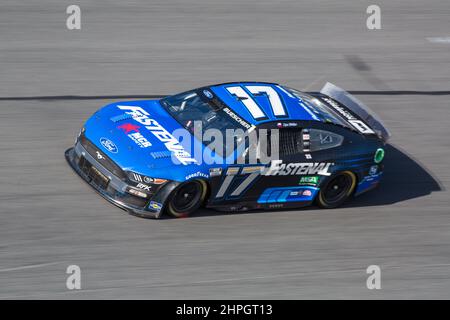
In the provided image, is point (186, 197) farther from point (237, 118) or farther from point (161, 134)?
point (237, 118)

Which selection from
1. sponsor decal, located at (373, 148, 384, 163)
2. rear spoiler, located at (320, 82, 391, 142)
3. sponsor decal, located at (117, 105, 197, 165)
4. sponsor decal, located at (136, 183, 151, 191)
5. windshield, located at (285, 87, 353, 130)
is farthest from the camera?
rear spoiler, located at (320, 82, 391, 142)

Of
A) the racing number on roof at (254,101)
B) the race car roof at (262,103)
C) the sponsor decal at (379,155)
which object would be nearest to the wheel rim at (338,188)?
the sponsor decal at (379,155)

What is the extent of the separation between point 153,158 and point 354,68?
263 inches

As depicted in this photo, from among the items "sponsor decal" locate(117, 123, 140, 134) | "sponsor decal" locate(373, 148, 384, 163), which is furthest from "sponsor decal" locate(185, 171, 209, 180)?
"sponsor decal" locate(373, 148, 384, 163)

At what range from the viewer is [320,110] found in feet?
32.0

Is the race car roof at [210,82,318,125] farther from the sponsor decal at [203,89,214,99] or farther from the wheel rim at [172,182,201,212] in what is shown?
the wheel rim at [172,182,201,212]

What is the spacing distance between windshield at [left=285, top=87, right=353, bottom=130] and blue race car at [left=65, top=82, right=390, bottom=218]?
0.02 metres

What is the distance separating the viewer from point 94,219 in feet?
28.6

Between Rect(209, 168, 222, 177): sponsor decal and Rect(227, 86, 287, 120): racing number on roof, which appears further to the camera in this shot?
Rect(227, 86, 287, 120): racing number on roof

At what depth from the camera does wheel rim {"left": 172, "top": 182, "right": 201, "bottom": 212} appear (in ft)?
28.3

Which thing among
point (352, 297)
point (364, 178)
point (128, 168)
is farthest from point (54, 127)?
point (352, 297)

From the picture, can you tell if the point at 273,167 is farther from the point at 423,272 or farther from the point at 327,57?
the point at 327,57

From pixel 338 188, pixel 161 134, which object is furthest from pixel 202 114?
pixel 338 188

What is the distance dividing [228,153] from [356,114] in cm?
240
